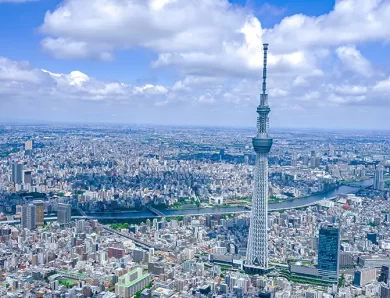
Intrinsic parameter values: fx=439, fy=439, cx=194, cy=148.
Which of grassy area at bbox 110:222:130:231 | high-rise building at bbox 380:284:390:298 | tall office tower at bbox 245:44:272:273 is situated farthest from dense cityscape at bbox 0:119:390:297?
tall office tower at bbox 245:44:272:273

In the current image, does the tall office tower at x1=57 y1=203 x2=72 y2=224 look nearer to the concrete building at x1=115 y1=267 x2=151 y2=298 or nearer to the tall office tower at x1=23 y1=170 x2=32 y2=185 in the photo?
the tall office tower at x1=23 y1=170 x2=32 y2=185

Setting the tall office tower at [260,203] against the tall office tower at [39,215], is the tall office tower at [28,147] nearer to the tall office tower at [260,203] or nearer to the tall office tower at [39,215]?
the tall office tower at [39,215]

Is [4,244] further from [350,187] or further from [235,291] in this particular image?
[350,187]

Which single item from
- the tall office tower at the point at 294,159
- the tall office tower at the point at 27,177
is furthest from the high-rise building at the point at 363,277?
the tall office tower at the point at 294,159

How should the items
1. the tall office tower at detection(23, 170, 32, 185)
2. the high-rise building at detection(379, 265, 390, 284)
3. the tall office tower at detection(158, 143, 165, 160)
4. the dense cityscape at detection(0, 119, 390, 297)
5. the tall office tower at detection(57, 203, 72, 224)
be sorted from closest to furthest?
the dense cityscape at detection(0, 119, 390, 297)
the high-rise building at detection(379, 265, 390, 284)
the tall office tower at detection(57, 203, 72, 224)
the tall office tower at detection(23, 170, 32, 185)
the tall office tower at detection(158, 143, 165, 160)

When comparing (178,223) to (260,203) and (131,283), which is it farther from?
(131,283)

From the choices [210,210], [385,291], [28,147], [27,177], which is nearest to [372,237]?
[385,291]
